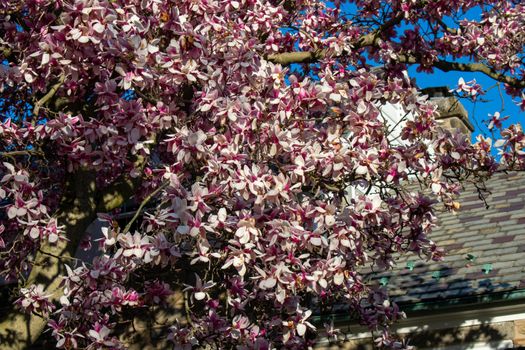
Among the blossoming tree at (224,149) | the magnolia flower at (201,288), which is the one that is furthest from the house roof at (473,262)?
the magnolia flower at (201,288)

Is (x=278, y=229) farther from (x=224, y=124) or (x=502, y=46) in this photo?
(x=502, y=46)

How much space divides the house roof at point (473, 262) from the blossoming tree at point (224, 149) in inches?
38.5

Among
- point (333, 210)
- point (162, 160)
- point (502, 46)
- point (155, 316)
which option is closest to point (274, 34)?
point (162, 160)

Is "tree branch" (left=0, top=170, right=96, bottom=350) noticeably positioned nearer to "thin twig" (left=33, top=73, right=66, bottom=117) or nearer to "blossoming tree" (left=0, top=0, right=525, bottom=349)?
"blossoming tree" (left=0, top=0, right=525, bottom=349)

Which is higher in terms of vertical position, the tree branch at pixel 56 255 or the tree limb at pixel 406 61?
the tree limb at pixel 406 61

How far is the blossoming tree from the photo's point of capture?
5.83 m

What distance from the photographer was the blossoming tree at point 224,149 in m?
5.83

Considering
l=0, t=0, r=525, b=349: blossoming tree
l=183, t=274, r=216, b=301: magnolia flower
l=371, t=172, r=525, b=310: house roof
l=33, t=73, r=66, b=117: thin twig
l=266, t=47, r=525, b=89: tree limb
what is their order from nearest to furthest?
l=0, t=0, r=525, b=349: blossoming tree < l=183, t=274, r=216, b=301: magnolia flower < l=33, t=73, r=66, b=117: thin twig < l=266, t=47, r=525, b=89: tree limb < l=371, t=172, r=525, b=310: house roof

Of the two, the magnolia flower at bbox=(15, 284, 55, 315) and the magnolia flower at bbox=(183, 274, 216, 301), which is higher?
the magnolia flower at bbox=(183, 274, 216, 301)

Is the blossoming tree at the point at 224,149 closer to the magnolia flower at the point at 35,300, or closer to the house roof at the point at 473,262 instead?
the magnolia flower at the point at 35,300

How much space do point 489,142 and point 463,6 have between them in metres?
1.79

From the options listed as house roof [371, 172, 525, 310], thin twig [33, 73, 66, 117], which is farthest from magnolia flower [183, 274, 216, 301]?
house roof [371, 172, 525, 310]

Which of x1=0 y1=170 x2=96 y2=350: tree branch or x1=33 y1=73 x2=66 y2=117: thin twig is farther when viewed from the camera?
x1=0 y1=170 x2=96 y2=350: tree branch

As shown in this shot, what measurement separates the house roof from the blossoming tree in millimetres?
979
